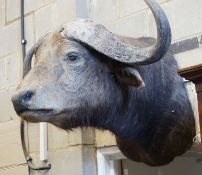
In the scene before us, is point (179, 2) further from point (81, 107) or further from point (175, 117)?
point (81, 107)

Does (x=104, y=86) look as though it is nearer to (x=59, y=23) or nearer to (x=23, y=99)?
(x=23, y=99)

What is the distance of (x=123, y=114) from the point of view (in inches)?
68.4

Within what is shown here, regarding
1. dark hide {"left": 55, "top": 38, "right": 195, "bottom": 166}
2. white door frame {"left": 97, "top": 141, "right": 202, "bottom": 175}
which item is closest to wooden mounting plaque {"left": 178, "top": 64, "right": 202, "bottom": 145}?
dark hide {"left": 55, "top": 38, "right": 195, "bottom": 166}

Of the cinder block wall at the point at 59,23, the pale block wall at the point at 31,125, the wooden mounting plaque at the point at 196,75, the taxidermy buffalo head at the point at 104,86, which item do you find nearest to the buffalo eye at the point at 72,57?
the taxidermy buffalo head at the point at 104,86

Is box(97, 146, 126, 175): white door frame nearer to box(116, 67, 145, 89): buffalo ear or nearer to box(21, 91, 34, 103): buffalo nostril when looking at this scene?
box(116, 67, 145, 89): buffalo ear

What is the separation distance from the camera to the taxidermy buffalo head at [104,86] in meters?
1.59

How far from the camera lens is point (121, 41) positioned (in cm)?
166

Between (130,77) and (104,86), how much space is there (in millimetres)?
91

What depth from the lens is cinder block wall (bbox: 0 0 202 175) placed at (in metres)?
2.10

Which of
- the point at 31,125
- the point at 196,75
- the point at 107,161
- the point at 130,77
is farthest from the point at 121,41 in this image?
the point at 31,125

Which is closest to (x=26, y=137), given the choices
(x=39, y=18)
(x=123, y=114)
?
(x=39, y=18)

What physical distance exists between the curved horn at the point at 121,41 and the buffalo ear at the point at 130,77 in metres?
0.04

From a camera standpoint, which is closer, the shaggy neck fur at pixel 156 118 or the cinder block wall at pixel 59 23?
the shaggy neck fur at pixel 156 118

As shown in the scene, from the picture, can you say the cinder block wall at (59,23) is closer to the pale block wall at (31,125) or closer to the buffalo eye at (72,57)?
the pale block wall at (31,125)
